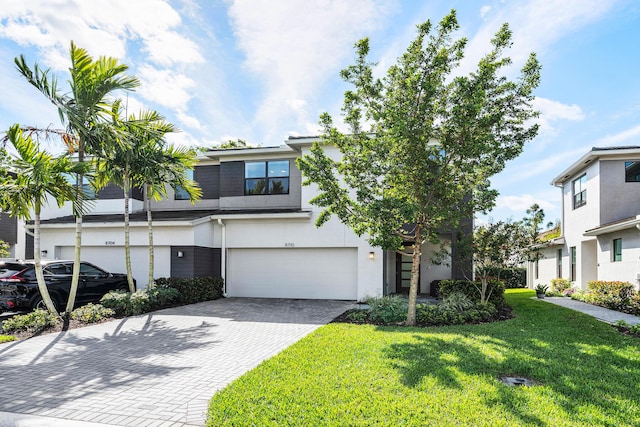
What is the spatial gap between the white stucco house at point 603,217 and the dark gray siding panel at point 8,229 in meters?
22.5

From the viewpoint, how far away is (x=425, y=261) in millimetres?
17125

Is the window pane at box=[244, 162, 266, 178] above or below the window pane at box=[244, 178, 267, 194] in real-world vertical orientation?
above

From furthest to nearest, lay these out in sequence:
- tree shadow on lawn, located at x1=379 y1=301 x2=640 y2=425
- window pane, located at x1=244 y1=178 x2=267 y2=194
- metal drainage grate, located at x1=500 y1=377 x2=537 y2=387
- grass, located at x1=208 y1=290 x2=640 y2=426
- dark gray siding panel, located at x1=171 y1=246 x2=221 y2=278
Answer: window pane, located at x1=244 y1=178 x2=267 y2=194 → dark gray siding panel, located at x1=171 y1=246 x2=221 y2=278 → metal drainage grate, located at x1=500 y1=377 x2=537 y2=387 → tree shadow on lawn, located at x1=379 y1=301 x2=640 y2=425 → grass, located at x1=208 y1=290 x2=640 y2=426

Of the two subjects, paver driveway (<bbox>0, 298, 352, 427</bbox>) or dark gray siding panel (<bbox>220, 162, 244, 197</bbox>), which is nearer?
paver driveway (<bbox>0, 298, 352, 427</bbox>)

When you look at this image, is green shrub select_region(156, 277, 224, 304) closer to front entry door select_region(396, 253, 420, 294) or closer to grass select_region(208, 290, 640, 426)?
grass select_region(208, 290, 640, 426)

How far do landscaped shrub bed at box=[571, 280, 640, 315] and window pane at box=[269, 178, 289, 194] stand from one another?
41.1 ft

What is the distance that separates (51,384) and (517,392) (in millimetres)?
6319

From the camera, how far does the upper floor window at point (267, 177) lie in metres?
16.0

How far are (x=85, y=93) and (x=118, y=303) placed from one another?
19.2ft

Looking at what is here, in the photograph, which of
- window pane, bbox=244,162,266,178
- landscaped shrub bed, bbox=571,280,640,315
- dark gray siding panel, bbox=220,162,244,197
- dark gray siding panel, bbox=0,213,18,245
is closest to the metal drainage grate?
landscaped shrub bed, bbox=571,280,640,315

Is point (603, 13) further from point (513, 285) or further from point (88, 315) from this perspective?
point (513, 285)

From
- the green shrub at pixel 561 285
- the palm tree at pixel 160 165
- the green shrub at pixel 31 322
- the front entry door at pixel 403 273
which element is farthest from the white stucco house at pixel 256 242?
the green shrub at pixel 561 285

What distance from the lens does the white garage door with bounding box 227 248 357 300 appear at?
14.6 metres

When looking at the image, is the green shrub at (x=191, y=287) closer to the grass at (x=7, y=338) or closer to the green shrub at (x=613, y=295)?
the grass at (x=7, y=338)
